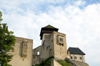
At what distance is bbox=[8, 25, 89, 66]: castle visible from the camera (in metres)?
39.7

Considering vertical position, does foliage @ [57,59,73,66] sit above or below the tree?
below

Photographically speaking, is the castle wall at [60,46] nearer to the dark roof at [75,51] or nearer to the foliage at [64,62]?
the foliage at [64,62]

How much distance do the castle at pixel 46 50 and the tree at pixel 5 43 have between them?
14257 millimetres

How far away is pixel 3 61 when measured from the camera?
23.9 m

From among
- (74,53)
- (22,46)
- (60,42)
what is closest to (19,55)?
(22,46)

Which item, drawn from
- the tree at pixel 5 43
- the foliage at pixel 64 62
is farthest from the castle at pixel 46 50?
the tree at pixel 5 43

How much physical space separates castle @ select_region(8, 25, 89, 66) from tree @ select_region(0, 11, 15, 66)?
1426cm

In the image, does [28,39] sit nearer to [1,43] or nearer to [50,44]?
[50,44]

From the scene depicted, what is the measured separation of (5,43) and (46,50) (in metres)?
25.7

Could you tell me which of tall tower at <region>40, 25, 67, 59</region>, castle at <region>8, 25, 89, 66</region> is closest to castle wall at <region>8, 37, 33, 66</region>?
castle at <region>8, 25, 89, 66</region>

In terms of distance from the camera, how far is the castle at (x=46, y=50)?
3966 centimetres

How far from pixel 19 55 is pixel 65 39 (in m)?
17.9

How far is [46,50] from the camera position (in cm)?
4938

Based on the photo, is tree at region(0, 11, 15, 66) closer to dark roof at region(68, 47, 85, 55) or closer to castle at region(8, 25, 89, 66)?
castle at region(8, 25, 89, 66)
